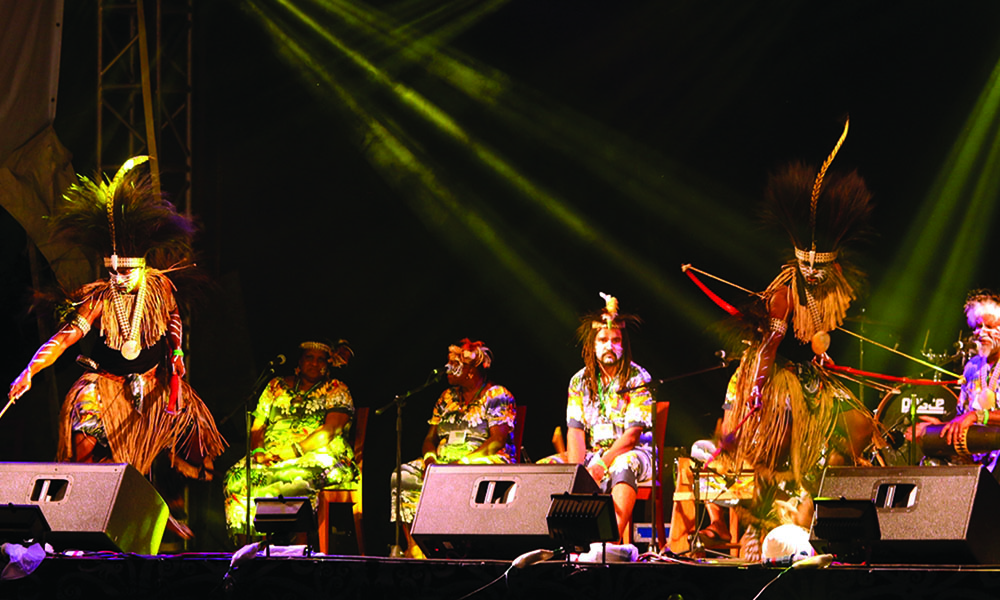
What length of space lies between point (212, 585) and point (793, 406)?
285 centimetres

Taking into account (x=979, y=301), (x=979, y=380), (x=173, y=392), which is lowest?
(x=173, y=392)

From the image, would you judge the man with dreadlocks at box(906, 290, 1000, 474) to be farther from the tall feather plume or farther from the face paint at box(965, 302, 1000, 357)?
the tall feather plume

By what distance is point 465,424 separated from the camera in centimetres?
698

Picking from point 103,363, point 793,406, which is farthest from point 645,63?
point 103,363

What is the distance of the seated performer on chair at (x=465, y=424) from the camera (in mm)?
6875

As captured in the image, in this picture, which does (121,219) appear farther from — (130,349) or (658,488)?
(658,488)

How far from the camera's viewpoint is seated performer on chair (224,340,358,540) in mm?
7168

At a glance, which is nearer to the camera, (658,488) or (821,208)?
(821,208)

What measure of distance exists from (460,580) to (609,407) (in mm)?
3084

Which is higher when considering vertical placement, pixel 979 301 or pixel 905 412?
pixel 979 301

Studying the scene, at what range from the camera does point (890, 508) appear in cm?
346

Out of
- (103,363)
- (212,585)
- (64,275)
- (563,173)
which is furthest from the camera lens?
(563,173)

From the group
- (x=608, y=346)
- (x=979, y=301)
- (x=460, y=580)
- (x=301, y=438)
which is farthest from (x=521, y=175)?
(x=460, y=580)

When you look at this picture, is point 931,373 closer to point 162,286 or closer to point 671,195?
point 671,195
